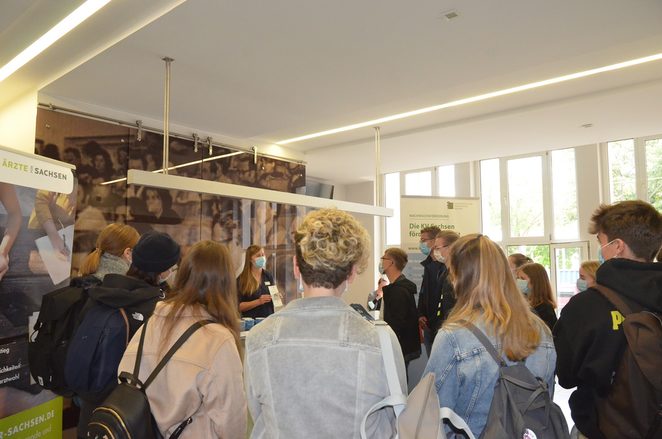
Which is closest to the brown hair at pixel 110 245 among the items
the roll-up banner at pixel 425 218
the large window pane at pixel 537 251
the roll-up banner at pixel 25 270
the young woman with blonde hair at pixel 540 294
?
the roll-up banner at pixel 25 270

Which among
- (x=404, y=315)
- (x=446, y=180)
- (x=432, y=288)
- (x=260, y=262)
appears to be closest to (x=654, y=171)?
(x=446, y=180)

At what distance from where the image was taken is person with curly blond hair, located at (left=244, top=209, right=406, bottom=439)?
116 centimetres

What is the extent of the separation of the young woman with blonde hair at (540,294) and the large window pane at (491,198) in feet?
17.6

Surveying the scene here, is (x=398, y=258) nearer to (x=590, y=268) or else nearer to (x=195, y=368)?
(x=590, y=268)

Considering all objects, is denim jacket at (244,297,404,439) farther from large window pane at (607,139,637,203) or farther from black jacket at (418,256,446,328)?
large window pane at (607,139,637,203)

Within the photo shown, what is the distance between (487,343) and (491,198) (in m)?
7.88

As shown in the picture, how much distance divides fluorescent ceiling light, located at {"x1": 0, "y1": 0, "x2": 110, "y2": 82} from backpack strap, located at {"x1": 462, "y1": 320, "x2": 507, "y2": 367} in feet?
8.49

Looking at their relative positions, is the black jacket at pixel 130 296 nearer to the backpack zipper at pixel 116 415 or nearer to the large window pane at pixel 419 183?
the backpack zipper at pixel 116 415

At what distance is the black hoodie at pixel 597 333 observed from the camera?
5.24 feet

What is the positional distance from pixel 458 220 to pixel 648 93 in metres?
2.45

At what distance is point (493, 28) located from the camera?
3215 mm

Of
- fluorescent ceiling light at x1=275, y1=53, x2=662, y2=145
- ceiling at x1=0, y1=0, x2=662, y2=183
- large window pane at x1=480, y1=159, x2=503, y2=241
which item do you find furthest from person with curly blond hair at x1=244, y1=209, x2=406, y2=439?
large window pane at x1=480, y1=159, x2=503, y2=241

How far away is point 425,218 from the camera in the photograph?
5.94 metres

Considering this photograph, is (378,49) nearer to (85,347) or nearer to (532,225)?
(85,347)
